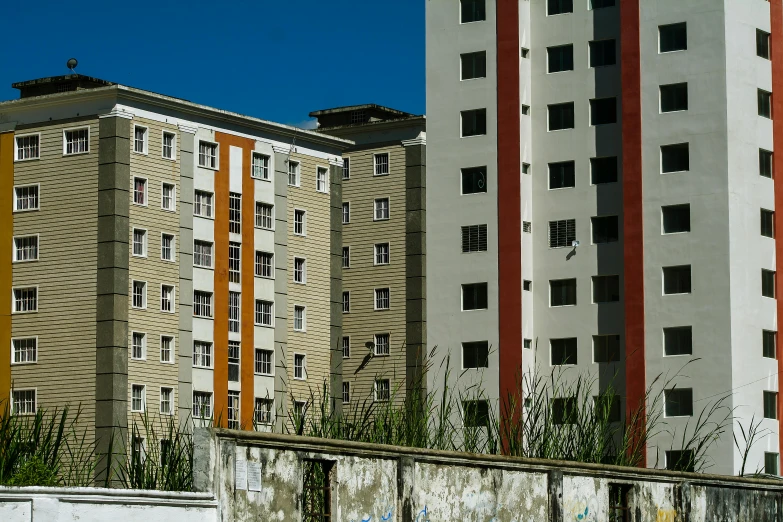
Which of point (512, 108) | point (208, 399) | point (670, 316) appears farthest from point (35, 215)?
point (670, 316)

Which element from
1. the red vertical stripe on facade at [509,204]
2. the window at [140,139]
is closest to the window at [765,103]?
the red vertical stripe on facade at [509,204]

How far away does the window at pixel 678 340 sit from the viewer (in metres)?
61.5

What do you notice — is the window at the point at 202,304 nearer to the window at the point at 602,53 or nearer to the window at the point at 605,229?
the window at the point at 605,229

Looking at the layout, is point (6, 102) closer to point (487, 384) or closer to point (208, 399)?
point (208, 399)

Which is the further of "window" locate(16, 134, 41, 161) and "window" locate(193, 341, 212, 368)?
"window" locate(193, 341, 212, 368)

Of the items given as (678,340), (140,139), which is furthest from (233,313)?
(678,340)

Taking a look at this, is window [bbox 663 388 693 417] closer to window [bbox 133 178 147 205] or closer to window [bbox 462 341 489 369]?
window [bbox 462 341 489 369]

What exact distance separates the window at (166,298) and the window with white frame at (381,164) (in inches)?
585

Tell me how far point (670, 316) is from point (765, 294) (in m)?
4.17

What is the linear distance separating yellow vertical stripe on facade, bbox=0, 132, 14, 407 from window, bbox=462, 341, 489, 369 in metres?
19.3

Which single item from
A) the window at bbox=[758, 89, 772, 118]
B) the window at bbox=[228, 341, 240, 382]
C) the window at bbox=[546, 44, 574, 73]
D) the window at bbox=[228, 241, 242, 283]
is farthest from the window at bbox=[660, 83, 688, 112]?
the window at bbox=[228, 341, 240, 382]

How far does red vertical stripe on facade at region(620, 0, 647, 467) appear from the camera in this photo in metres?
62.6

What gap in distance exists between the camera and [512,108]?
6600 centimetres

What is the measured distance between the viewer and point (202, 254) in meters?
70.1
